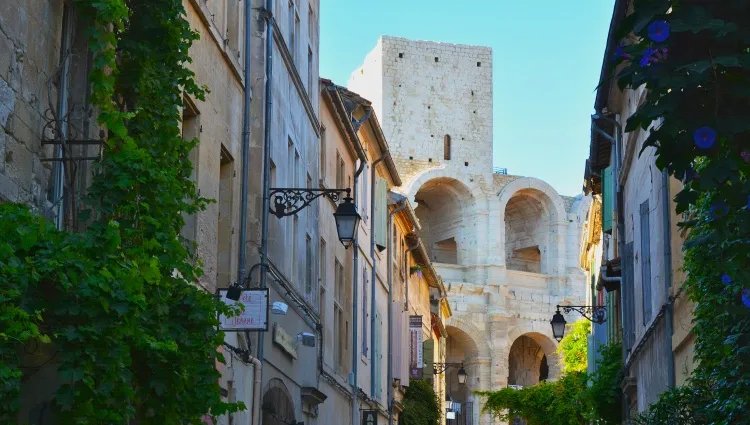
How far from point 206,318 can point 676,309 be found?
6487 millimetres

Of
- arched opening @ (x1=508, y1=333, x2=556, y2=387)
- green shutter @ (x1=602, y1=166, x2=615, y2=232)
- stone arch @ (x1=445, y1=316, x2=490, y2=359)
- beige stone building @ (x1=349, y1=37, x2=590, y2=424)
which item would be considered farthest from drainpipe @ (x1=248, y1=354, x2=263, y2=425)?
arched opening @ (x1=508, y1=333, x2=556, y2=387)

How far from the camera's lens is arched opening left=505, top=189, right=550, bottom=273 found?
64963 millimetres

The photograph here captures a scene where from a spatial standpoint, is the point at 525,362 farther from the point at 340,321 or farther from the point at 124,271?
the point at 124,271

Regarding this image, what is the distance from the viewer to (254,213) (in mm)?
15477

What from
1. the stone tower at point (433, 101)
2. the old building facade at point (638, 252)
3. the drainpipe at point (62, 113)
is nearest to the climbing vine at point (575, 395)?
the old building facade at point (638, 252)

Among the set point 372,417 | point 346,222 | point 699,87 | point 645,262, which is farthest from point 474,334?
point 699,87

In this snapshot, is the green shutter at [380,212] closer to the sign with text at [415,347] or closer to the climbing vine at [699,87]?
the sign with text at [415,347]

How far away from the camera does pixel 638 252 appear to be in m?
18.4

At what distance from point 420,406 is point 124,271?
2821cm

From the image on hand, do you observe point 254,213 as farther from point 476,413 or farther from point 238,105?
point 476,413

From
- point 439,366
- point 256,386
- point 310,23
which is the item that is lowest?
point 256,386

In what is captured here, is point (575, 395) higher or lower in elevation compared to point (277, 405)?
higher

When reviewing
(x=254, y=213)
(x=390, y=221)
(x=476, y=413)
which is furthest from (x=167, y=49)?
(x=476, y=413)

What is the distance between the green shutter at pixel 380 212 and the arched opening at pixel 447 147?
33841 mm
